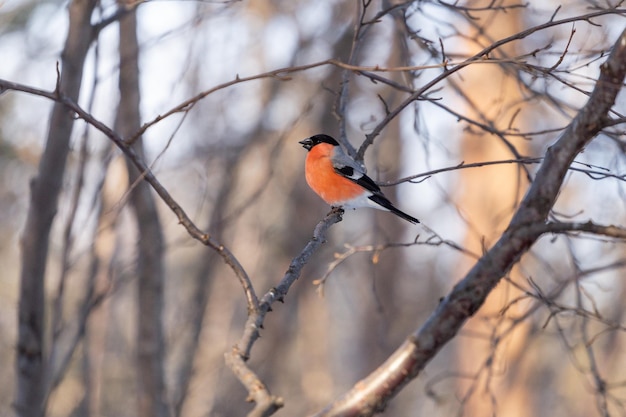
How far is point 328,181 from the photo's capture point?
4.47 meters

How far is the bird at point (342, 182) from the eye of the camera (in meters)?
4.27

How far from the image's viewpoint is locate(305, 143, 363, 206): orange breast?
434cm

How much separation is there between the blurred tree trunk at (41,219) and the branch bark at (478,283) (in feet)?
6.83

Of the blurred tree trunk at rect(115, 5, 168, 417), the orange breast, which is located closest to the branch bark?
the orange breast

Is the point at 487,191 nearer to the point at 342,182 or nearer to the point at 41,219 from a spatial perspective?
the point at 342,182

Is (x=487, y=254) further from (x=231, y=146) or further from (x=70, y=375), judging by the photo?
(x=70, y=375)

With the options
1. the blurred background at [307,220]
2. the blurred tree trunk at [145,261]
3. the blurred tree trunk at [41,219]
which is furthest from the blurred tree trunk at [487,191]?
the blurred tree trunk at [41,219]

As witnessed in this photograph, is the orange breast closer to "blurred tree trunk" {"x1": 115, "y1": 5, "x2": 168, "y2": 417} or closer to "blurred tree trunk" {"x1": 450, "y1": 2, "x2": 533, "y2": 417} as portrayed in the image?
"blurred tree trunk" {"x1": 115, "y1": 5, "x2": 168, "y2": 417}

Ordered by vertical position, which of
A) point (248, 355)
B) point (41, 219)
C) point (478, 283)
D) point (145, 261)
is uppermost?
point (145, 261)

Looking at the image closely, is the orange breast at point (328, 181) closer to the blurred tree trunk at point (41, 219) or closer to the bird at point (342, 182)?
the bird at point (342, 182)

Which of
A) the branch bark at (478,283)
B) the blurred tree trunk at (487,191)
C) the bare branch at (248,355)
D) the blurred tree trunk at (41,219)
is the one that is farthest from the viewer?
the blurred tree trunk at (487,191)

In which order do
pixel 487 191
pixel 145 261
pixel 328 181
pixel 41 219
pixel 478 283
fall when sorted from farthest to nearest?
pixel 487 191
pixel 328 181
pixel 145 261
pixel 41 219
pixel 478 283

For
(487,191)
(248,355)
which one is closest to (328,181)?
(248,355)

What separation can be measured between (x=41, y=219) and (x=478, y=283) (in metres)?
2.31
